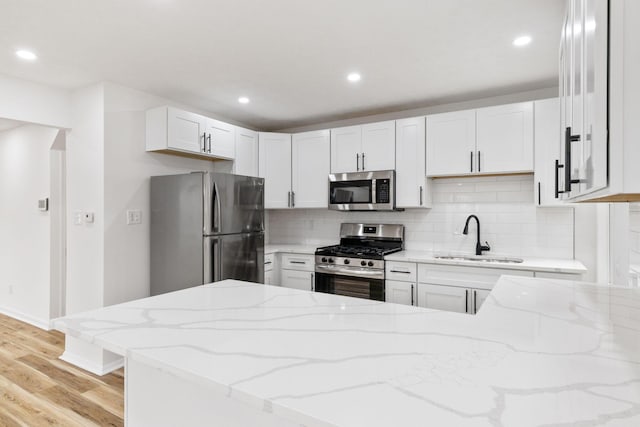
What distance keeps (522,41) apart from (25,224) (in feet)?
18.0

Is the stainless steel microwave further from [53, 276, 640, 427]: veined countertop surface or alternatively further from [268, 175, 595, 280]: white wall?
[53, 276, 640, 427]: veined countertop surface

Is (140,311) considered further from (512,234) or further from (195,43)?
(512,234)

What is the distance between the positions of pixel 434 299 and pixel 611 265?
1297 millimetres

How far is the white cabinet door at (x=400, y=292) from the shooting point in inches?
131

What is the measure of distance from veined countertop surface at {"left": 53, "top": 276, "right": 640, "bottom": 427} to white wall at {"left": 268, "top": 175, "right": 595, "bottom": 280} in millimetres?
2007

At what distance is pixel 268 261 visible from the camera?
396 centimetres

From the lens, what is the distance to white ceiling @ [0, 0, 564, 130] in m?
2.04

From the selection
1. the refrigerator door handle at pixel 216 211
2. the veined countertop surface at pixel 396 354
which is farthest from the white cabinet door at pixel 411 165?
the veined countertop surface at pixel 396 354

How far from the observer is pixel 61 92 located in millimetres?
3248

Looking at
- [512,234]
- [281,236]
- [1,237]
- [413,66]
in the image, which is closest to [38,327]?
[1,237]

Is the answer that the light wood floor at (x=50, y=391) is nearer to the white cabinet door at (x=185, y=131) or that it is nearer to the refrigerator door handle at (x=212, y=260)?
the refrigerator door handle at (x=212, y=260)

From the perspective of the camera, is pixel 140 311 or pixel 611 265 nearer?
pixel 140 311

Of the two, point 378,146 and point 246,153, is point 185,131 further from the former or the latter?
point 378,146

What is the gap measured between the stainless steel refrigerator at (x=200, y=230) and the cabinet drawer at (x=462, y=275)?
1644mm
